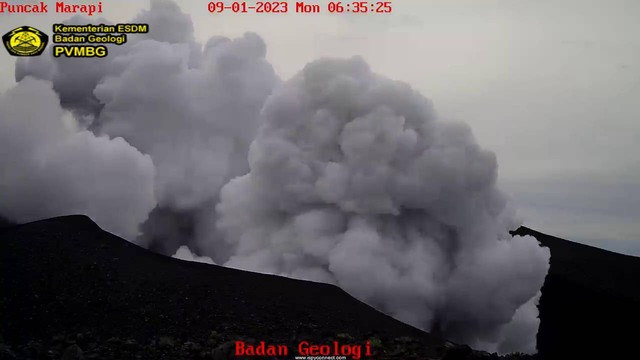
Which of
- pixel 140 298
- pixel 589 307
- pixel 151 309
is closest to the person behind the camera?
pixel 151 309

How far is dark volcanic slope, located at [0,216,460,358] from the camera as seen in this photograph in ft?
88.2

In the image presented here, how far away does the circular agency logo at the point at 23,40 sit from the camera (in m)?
30.4

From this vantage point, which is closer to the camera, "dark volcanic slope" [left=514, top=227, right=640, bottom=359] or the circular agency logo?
the circular agency logo

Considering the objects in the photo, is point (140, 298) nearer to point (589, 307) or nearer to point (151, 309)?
point (151, 309)

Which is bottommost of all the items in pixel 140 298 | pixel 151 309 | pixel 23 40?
pixel 151 309

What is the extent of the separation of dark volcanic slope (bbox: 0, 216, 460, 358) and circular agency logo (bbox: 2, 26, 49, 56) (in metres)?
9.21

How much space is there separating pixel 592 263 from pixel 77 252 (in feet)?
171

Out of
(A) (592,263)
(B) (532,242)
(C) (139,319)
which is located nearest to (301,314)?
Answer: (C) (139,319)

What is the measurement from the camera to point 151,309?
28688 millimetres

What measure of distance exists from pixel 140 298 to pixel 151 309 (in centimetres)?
113

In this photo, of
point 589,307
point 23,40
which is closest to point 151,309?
point 23,40

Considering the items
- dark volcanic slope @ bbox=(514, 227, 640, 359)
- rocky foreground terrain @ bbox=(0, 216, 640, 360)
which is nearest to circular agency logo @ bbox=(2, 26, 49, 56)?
rocky foreground terrain @ bbox=(0, 216, 640, 360)

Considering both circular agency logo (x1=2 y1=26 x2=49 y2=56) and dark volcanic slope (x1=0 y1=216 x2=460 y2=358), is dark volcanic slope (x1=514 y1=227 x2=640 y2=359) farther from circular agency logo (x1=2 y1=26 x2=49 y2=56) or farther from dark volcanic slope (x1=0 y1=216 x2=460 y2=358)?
circular agency logo (x1=2 y1=26 x2=49 y2=56)

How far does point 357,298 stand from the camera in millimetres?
39375
